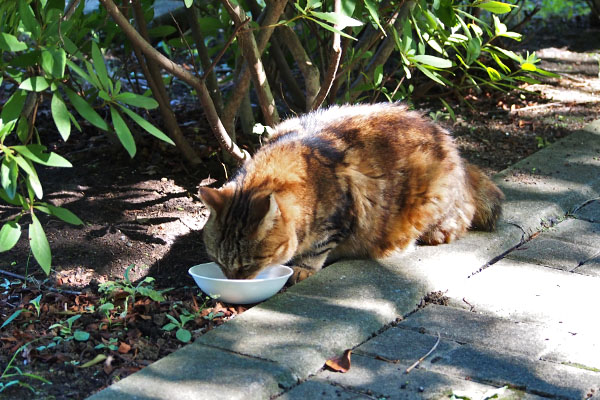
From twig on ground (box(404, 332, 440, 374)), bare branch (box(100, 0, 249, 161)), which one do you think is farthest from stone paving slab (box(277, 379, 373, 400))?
bare branch (box(100, 0, 249, 161))

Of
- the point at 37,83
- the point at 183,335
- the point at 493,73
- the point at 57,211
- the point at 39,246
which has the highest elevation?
the point at 37,83

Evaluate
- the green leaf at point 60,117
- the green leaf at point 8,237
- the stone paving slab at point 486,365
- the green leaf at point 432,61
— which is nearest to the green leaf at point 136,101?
the green leaf at point 60,117

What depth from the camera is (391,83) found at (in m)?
7.48

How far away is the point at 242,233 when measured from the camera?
13.7 feet

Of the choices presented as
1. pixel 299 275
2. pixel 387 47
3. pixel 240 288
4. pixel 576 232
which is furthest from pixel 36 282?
pixel 576 232

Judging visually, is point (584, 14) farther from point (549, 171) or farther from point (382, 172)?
point (382, 172)

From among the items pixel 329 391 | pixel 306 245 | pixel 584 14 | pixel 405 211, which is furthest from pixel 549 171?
pixel 584 14

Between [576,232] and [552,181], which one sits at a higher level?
[552,181]

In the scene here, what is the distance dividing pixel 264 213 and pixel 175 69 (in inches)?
37.1

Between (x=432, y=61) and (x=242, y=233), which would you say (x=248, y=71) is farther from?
(x=242, y=233)

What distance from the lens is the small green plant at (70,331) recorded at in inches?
140

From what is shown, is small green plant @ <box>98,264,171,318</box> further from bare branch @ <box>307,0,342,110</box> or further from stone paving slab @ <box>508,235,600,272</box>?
stone paving slab @ <box>508,235,600,272</box>

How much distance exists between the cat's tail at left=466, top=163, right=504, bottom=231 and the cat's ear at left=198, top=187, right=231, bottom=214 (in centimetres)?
161

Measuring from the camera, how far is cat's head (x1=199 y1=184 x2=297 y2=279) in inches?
164
